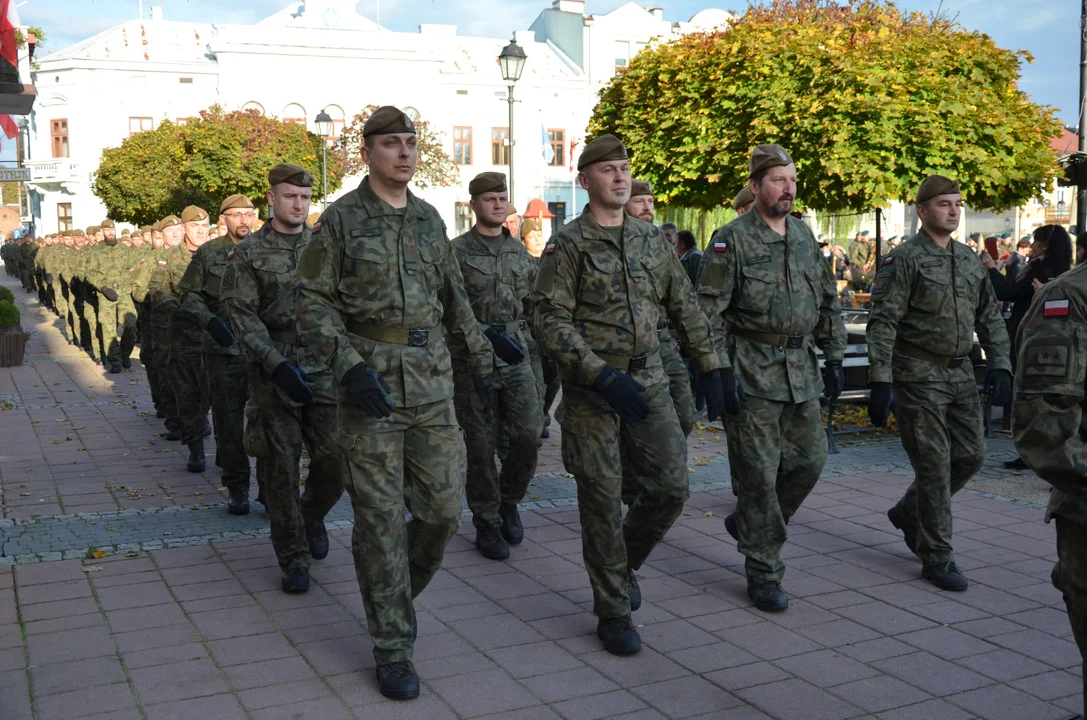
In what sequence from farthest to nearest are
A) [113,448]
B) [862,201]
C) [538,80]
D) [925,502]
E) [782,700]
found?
[538,80] < [862,201] < [113,448] < [925,502] < [782,700]

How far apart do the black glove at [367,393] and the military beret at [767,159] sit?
2.36 meters

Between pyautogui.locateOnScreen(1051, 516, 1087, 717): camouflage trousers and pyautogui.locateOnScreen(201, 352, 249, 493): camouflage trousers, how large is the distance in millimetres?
5332

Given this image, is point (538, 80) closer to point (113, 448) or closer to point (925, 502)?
point (113, 448)

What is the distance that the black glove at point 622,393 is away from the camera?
4668 millimetres

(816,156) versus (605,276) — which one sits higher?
(816,156)

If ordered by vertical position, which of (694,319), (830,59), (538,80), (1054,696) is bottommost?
(1054,696)

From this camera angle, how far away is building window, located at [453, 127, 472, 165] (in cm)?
5419

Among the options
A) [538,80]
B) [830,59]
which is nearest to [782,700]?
[830,59]

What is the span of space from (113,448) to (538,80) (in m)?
47.1

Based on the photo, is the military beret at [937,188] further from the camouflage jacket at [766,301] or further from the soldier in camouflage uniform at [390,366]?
the soldier in camouflage uniform at [390,366]

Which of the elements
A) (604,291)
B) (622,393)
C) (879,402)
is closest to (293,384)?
(604,291)

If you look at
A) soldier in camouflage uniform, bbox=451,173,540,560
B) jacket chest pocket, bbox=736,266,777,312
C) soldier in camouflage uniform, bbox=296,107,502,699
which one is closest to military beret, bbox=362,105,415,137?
soldier in camouflage uniform, bbox=296,107,502,699

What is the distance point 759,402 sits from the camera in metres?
5.50

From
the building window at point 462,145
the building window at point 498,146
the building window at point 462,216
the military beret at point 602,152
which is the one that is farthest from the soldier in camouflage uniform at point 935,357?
the building window at point 498,146
